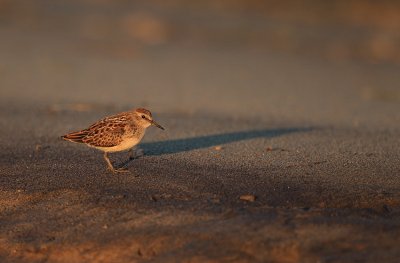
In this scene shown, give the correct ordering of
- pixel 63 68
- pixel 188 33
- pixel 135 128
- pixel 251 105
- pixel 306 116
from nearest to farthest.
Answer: pixel 135 128, pixel 306 116, pixel 251 105, pixel 63 68, pixel 188 33

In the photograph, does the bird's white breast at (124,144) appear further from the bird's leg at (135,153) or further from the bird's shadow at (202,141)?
the bird's leg at (135,153)

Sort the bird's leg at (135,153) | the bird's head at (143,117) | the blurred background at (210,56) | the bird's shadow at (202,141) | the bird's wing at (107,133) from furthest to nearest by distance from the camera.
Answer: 1. the blurred background at (210,56)
2. the bird's shadow at (202,141)
3. the bird's leg at (135,153)
4. the bird's head at (143,117)
5. the bird's wing at (107,133)

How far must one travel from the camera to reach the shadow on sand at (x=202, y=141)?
29.1 feet

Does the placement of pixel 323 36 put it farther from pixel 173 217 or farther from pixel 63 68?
pixel 173 217

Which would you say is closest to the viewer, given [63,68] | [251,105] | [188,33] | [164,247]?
[164,247]

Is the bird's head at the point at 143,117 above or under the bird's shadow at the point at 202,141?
above

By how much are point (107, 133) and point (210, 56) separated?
11.5m

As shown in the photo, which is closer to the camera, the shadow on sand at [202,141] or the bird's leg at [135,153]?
the bird's leg at [135,153]

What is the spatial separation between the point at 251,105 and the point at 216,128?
245 cm

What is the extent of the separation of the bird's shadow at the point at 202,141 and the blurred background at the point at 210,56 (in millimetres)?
1471

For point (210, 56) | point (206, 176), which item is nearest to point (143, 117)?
point (206, 176)

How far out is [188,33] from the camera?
914 inches

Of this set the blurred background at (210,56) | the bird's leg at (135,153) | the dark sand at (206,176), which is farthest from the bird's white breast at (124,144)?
the blurred background at (210,56)

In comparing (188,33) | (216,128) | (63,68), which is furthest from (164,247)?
(188,33)
